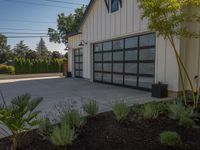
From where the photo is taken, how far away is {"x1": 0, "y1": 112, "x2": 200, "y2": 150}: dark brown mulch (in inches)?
105

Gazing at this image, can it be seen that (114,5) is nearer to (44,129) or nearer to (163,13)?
(163,13)

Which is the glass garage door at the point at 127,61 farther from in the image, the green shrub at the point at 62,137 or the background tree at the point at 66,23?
the background tree at the point at 66,23

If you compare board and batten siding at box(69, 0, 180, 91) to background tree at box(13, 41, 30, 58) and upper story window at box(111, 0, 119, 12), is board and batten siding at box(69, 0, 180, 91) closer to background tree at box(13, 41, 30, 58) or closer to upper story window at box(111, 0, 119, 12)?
upper story window at box(111, 0, 119, 12)

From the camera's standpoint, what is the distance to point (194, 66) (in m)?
6.02

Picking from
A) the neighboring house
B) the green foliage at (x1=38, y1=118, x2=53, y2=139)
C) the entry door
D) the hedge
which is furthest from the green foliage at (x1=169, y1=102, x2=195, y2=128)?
the hedge

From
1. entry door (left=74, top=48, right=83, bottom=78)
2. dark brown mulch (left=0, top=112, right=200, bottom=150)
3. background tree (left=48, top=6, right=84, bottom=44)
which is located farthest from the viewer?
background tree (left=48, top=6, right=84, bottom=44)

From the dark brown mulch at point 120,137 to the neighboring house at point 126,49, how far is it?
307cm

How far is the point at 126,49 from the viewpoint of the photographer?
846 centimetres

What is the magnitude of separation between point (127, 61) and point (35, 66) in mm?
18545

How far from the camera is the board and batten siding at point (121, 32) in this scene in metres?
6.26

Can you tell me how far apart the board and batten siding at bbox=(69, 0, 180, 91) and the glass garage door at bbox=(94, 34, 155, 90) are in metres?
0.35

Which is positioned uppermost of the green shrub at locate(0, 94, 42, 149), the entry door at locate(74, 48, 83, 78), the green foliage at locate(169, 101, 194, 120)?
the entry door at locate(74, 48, 83, 78)

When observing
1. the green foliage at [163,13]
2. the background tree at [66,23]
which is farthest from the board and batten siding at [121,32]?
the background tree at [66,23]

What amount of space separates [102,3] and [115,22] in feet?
5.67
